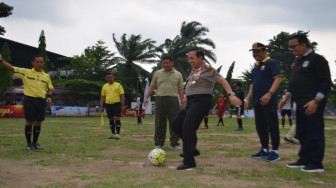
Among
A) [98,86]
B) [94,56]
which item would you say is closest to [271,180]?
[98,86]

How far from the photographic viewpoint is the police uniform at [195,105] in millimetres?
4621

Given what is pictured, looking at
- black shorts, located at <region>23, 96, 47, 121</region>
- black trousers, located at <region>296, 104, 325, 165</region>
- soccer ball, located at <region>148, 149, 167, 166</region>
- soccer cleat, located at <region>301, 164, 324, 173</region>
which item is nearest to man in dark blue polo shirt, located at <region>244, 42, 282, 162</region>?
black trousers, located at <region>296, 104, 325, 165</region>

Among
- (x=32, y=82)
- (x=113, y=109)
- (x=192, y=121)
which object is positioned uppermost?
(x=32, y=82)

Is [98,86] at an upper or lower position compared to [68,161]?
upper

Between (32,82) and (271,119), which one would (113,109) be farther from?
(271,119)

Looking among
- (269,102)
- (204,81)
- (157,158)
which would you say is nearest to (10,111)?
(157,158)

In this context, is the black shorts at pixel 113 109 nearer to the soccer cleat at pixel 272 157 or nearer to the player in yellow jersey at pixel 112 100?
the player in yellow jersey at pixel 112 100

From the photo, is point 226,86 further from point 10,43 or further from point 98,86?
point 10,43

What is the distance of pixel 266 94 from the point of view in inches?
201

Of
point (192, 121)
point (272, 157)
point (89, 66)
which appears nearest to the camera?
point (192, 121)

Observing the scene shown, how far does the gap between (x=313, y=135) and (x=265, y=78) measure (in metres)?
1.50

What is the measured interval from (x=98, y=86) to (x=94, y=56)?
6099 millimetres

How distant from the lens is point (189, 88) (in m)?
4.95

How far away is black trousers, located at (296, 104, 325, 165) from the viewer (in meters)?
4.36
